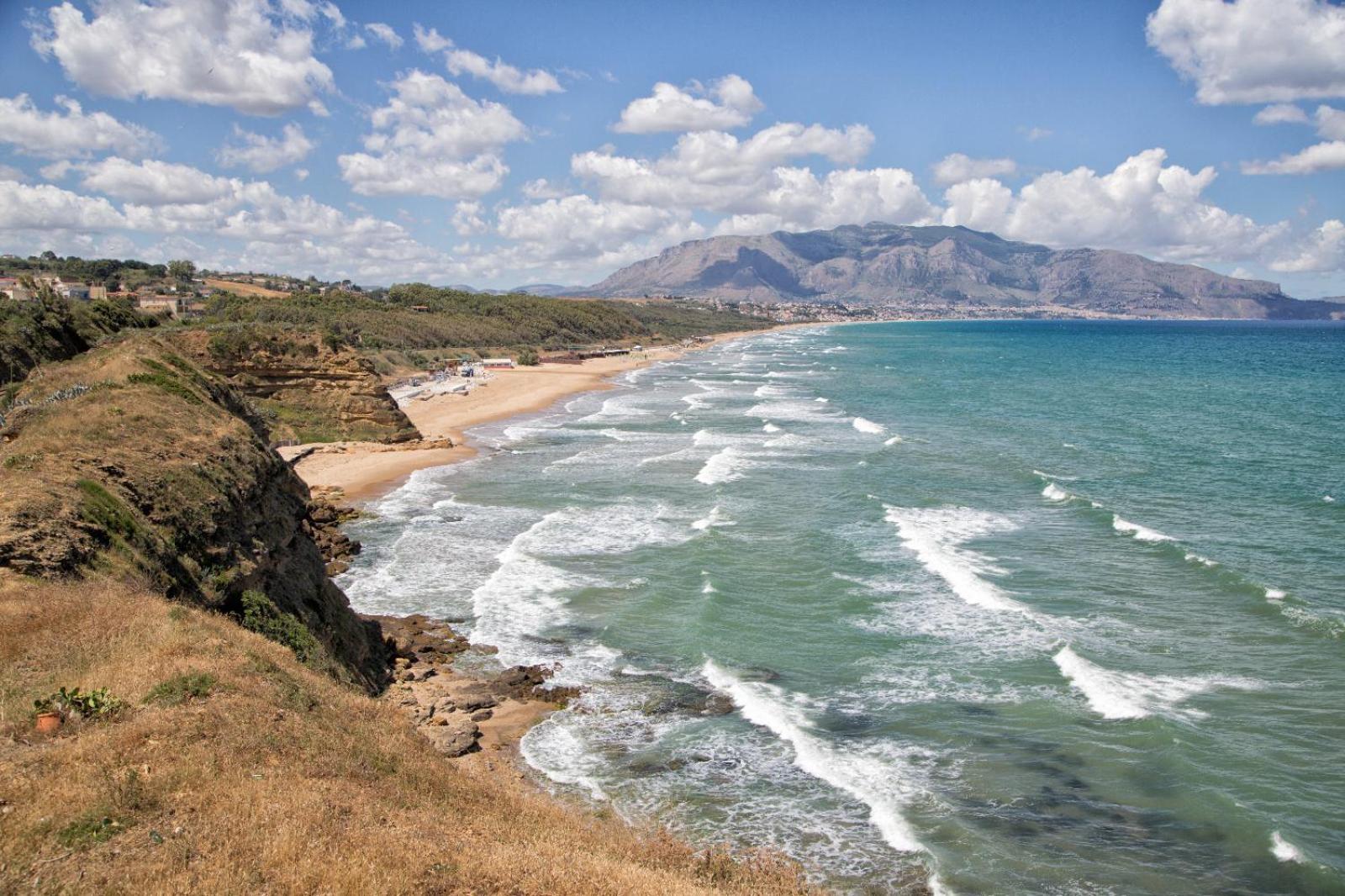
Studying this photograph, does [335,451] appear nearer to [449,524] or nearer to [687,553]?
[449,524]

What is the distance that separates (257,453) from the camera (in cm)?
2180

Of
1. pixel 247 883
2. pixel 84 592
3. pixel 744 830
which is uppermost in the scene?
pixel 84 592

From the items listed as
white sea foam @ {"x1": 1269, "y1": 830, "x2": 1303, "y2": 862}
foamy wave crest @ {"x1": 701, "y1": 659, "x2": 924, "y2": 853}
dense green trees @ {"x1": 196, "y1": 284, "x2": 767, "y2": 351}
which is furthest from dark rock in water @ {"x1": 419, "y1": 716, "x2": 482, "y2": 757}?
dense green trees @ {"x1": 196, "y1": 284, "x2": 767, "y2": 351}

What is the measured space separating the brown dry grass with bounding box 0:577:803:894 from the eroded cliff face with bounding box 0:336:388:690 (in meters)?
1.72

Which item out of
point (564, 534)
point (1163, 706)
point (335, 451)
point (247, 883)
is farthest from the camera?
point (335, 451)

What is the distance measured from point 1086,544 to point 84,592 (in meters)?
29.7

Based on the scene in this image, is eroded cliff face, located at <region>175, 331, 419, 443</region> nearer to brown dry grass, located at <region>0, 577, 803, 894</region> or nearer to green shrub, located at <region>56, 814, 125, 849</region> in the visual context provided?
brown dry grass, located at <region>0, 577, 803, 894</region>

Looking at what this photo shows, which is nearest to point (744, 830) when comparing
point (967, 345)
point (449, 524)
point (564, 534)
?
point (564, 534)

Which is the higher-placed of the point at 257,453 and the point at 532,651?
the point at 257,453

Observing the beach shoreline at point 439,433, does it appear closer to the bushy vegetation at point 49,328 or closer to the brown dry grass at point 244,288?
the bushy vegetation at point 49,328

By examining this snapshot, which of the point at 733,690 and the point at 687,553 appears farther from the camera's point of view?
the point at 687,553

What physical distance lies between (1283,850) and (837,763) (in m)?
7.44

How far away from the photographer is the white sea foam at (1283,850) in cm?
1459

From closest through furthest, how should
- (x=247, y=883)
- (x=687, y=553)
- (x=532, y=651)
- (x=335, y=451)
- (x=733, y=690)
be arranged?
(x=247, y=883) < (x=733, y=690) < (x=532, y=651) < (x=687, y=553) < (x=335, y=451)
